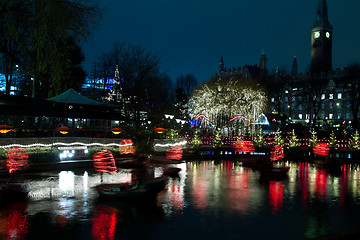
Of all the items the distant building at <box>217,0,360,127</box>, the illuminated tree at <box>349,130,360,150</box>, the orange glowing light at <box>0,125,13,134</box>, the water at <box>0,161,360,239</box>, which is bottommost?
the water at <box>0,161,360,239</box>

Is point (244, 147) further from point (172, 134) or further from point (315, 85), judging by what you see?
point (315, 85)

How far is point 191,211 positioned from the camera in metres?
11.9

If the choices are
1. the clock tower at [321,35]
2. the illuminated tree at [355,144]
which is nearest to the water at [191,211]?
the illuminated tree at [355,144]

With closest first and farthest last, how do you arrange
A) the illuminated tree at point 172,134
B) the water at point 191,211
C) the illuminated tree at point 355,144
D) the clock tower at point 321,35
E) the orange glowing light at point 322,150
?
the water at point 191,211 < the orange glowing light at point 322,150 < the illuminated tree at point 172,134 < the illuminated tree at point 355,144 < the clock tower at point 321,35

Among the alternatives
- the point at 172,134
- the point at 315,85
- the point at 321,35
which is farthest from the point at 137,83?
the point at 321,35

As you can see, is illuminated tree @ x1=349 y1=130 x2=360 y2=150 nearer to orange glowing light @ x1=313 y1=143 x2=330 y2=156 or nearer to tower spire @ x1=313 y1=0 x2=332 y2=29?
orange glowing light @ x1=313 y1=143 x2=330 y2=156

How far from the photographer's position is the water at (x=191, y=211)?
962 cm

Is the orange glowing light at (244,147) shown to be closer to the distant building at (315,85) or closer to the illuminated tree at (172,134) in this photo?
the illuminated tree at (172,134)

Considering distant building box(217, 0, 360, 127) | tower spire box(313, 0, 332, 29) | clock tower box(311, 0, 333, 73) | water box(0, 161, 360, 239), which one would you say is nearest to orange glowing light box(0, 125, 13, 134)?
water box(0, 161, 360, 239)

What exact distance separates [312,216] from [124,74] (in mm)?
34341

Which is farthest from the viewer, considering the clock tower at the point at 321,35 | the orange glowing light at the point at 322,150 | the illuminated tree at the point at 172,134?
the clock tower at the point at 321,35

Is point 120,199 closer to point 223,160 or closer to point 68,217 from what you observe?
point 68,217

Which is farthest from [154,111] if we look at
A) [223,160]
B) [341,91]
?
[341,91]

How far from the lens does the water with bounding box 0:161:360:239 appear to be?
962cm
